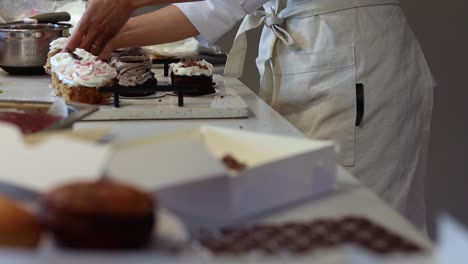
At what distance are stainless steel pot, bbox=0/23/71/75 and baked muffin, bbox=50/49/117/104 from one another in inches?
17.5

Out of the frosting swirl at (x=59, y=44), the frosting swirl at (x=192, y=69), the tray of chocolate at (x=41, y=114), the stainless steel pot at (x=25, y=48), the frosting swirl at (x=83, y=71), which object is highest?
the tray of chocolate at (x=41, y=114)

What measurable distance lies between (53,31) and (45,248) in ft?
5.08

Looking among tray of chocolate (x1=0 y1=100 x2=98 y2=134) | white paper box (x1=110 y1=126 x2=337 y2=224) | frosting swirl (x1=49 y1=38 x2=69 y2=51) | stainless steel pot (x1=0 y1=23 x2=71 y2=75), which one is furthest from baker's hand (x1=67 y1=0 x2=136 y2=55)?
white paper box (x1=110 y1=126 x2=337 y2=224)

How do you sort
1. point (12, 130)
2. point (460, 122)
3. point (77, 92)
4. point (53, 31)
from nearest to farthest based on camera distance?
point (12, 130) < point (77, 92) < point (53, 31) < point (460, 122)

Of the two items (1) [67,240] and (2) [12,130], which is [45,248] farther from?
(2) [12,130]

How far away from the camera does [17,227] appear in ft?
2.14

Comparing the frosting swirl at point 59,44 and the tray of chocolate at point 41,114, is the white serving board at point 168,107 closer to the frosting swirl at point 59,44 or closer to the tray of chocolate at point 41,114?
the frosting swirl at point 59,44

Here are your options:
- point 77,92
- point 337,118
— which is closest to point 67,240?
point 77,92

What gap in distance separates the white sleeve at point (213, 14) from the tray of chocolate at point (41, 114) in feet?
2.56

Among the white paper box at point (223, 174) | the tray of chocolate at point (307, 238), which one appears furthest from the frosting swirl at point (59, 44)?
the tray of chocolate at point (307, 238)

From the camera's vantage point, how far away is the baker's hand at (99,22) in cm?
181

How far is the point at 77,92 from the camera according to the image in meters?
1.65

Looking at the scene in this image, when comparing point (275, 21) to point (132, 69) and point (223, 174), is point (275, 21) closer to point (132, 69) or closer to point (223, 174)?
point (132, 69)

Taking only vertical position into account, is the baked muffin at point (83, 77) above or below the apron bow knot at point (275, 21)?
below
